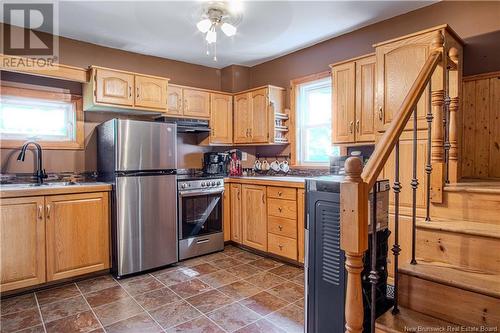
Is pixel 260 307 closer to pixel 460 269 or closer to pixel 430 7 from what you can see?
pixel 460 269

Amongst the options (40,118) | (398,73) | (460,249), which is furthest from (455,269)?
(40,118)

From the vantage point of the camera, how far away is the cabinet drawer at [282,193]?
10.7 feet

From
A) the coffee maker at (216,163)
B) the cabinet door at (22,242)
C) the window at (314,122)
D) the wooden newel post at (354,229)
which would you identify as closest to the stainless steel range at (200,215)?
the coffee maker at (216,163)

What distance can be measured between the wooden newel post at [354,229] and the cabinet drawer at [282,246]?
2.07 metres

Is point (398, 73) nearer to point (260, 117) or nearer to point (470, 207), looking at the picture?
point (470, 207)

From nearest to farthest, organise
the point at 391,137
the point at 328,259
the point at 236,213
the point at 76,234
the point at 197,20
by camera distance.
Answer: the point at 391,137, the point at 328,259, the point at 76,234, the point at 197,20, the point at 236,213

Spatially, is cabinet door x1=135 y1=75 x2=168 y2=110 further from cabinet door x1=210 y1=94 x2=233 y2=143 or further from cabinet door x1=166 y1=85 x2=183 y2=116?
cabinet door x1=210 y1=94 x2=233 y2=143

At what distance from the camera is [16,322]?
7.29ft

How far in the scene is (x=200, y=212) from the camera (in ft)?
12.1

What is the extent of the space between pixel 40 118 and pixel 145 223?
5.47ft

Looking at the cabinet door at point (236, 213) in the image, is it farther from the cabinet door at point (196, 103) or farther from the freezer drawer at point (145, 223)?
the cabinet door at point (196, 103)

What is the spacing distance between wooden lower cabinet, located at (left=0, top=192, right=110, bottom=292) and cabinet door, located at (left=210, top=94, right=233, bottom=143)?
68.7 inches

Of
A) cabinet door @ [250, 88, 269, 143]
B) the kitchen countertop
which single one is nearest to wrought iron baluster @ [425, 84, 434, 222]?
cabinet door @ [250, 88, 269, 143]

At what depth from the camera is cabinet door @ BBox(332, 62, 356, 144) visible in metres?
3.09
